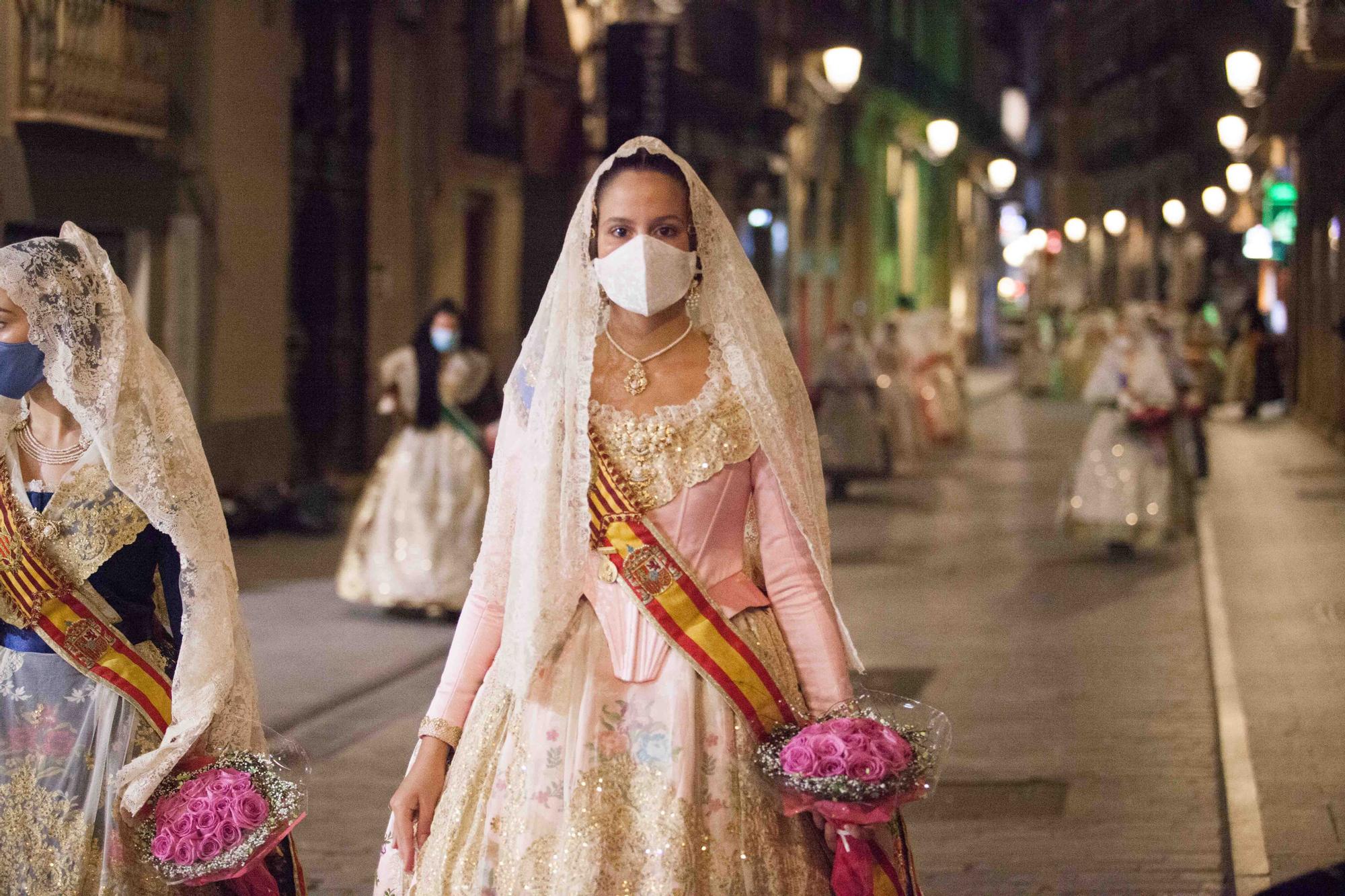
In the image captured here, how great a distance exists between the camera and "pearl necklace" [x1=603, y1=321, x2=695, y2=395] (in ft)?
12.1

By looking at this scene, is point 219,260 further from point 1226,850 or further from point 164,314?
point 1226,850

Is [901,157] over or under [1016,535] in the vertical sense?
over

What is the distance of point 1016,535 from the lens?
52.2 ft

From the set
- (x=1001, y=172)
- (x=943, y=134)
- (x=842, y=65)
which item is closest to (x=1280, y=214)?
(x=943, y=134)

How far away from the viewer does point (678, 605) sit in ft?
11.6

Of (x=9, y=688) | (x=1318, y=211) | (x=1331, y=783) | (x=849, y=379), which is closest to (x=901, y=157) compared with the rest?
(x=1318, y=211)

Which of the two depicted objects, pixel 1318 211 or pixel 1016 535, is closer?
pixel 1016 535

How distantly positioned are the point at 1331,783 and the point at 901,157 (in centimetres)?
4267

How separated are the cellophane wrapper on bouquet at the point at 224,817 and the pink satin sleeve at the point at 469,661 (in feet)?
1.51

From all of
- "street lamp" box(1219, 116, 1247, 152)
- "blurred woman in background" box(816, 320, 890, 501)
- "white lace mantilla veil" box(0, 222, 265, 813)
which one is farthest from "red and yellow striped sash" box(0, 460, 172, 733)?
"street lamp" box(1219, 116, 1247, 152)

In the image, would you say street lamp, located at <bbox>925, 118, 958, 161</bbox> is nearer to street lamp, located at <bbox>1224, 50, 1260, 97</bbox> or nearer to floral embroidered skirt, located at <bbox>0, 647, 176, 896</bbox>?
street lamp, located at <bbox>1224, 50, 1260, 97</bbox>

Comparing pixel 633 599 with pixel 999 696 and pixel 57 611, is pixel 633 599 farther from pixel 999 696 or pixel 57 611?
pixel 999 696

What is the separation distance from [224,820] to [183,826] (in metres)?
0.09

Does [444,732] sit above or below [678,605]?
below
